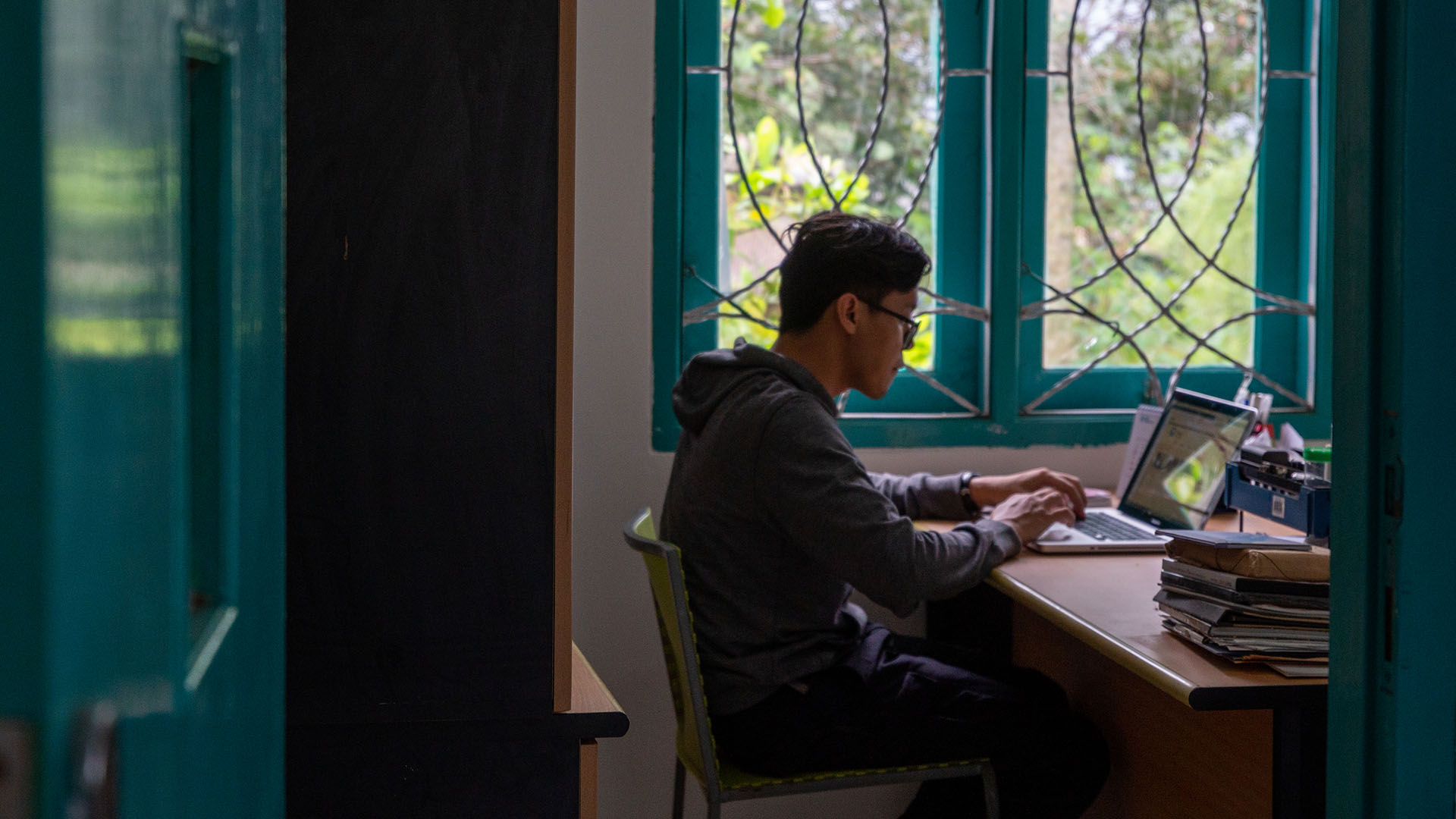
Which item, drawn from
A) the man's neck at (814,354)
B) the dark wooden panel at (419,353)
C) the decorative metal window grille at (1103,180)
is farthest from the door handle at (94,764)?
the decorative metal window grille at (1103,180)

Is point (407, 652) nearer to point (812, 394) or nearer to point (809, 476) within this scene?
point (809, 476)

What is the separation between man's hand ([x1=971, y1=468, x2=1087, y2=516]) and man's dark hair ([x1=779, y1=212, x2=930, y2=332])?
453 millimetres

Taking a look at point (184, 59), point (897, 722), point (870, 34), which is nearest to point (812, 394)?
point (897, 722)

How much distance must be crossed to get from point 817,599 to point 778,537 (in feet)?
0.41

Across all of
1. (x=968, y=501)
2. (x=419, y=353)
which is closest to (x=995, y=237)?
(x=968, y=501)

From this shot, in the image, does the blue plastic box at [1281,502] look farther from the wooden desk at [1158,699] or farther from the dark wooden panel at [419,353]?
the dark wooden panel at [419,353]

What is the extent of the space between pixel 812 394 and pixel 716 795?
2.11ft

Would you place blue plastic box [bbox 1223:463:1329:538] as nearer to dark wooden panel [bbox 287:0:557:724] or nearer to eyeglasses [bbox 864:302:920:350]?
eyeglasses [bbox 864:302:920:350]

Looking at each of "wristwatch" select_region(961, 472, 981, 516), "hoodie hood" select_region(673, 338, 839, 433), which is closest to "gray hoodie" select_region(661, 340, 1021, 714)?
"hoodie hood" select_region(673, 338, 839, 433)

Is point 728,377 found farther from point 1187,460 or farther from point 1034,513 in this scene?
point 1187,460

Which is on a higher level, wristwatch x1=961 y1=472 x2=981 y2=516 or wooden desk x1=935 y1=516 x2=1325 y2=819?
wristwatch x1=961 y1=472 x2=981 y2=516

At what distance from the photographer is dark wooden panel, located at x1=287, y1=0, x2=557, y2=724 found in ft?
4.47

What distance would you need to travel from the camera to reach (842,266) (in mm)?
2135

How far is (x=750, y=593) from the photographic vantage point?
Answer: 1947 mm
